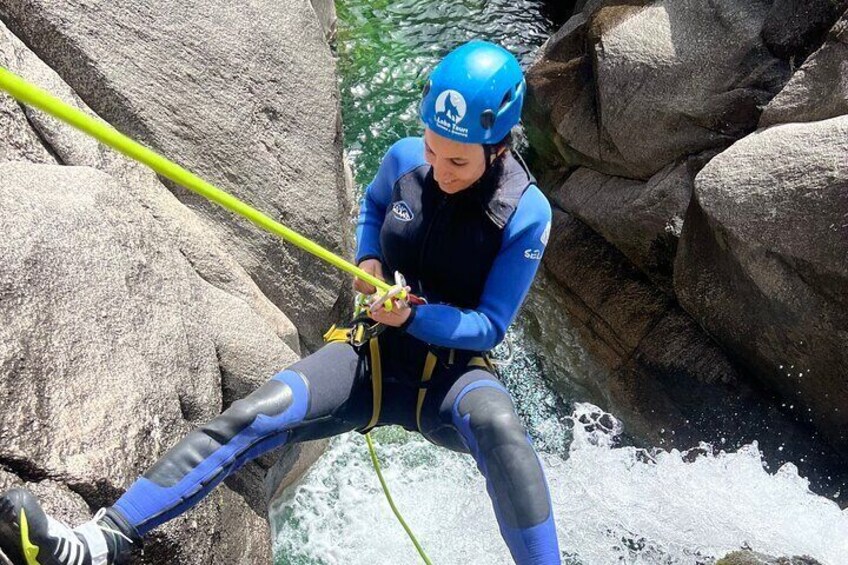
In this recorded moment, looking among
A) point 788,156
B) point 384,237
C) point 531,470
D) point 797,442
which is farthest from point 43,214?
point 797,442

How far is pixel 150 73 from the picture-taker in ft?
13.1

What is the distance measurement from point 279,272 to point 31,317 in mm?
1694

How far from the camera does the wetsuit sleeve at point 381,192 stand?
3.27 metres

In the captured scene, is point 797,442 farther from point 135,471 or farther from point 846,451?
point 135,471

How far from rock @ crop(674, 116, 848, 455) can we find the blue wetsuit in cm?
220

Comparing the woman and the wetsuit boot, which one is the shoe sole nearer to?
the wetsuit boot

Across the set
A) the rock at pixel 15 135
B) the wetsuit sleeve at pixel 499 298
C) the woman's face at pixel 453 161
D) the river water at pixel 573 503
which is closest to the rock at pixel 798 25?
the river water at pixel 573 503

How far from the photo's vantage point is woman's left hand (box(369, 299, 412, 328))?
9.62 ft

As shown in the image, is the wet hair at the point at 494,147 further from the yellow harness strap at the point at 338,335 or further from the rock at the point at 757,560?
the rock at the point at 757,560

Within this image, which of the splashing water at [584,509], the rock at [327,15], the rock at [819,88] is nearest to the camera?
the splashing water at [584,509]

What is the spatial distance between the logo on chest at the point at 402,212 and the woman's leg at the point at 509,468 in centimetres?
64

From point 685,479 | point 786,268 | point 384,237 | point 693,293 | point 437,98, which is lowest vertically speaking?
point 685,479

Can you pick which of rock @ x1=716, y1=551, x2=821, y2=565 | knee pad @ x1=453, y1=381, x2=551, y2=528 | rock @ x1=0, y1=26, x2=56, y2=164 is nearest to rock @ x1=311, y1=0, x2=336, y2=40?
rock @ x1=0, y1=26, x2=56, y2=164

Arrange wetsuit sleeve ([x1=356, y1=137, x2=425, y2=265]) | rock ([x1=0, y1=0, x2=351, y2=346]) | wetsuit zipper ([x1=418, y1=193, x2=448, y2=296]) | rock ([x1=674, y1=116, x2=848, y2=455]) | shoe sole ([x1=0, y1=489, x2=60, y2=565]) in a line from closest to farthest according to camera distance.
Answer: shoe sole ([x1=0, y1=489, x2=60, y2=565]), wetsuit zipper ([x1=418, y1=193, x2=448, y2=296]), wetsuit sleeve ([x1=356, y1=137, x2=425, y2=265]), rock ([x1=0, y1=0, x2=351, y2=346]), rock ([x1=674, y1=116, x2=848, y2=455])
